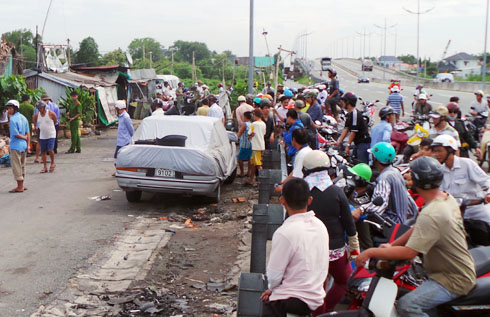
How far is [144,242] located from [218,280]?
79.1 inches

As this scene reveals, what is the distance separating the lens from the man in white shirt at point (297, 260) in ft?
12.9

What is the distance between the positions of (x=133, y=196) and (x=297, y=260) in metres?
7.74

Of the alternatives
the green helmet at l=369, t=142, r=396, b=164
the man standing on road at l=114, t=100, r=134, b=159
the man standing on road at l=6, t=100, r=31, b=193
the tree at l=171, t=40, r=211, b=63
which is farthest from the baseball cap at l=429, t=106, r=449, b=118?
the tree at l=171, t=40, r=211, b=63

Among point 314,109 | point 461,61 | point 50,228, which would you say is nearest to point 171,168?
point 50,228

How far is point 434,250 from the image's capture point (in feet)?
12.6

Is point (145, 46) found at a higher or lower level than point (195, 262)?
higher

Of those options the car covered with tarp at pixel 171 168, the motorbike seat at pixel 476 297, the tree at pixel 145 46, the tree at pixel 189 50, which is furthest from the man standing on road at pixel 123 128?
the tree at pixel 189 50

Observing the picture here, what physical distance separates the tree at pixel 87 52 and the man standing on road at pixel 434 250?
189 feet

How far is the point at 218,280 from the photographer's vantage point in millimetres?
7254

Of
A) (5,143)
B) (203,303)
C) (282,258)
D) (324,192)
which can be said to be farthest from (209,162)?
Result: (5,143)

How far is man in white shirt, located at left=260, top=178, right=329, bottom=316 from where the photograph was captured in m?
3.93

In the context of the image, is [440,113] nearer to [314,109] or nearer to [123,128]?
[314,109]

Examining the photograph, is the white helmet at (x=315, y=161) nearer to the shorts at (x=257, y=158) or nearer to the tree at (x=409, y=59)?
the shorts at (x=257, y=158)

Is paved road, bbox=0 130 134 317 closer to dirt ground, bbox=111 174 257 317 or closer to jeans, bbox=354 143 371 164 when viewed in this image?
dirt ground, bbox=111 174 257 317
